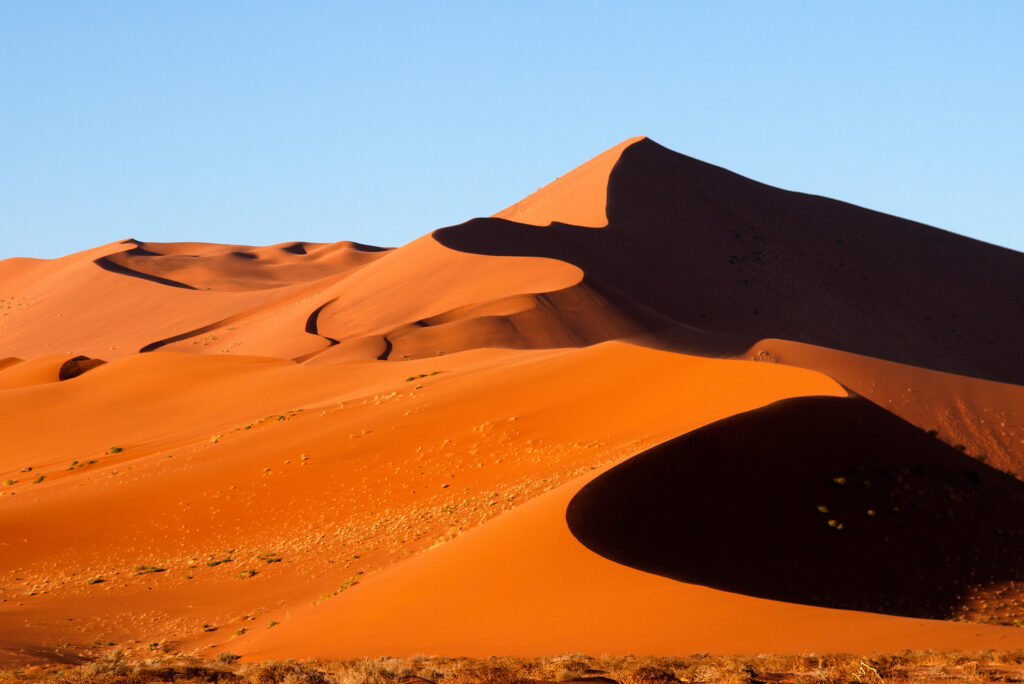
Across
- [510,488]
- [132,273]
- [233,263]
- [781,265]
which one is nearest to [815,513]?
[510,488]

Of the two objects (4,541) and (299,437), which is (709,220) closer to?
(299,437)

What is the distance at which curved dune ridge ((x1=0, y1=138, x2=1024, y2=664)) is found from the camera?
42.2 ft

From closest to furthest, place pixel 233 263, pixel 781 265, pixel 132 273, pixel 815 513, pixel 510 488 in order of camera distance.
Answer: pixel 815 513
pixel 510 488
pixel 781 265
pixel 132 273
pixel 233 263

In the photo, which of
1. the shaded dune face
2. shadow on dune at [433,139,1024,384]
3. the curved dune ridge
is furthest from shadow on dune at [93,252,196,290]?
shadow on dune at [433,139,1024,384]

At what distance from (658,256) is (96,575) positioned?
38.5m

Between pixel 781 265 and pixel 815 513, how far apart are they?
4323cm

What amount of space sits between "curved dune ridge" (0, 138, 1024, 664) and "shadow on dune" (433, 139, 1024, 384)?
105cm

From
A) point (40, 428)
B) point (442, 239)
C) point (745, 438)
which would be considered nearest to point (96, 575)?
point (745, 438)

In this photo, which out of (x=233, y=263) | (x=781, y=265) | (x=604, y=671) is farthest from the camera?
(x=233, y=263)

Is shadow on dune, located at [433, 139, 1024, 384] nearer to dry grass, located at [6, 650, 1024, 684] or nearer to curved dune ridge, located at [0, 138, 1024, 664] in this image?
curved dune ridge, located at [0, 138, 1024, 664]

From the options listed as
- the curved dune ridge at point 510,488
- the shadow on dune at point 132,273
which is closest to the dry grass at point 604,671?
the curved dune ridge at point 510,488

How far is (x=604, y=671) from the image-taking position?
367 inches

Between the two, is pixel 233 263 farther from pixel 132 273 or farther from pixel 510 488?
pixel 510 488

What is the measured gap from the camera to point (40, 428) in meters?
33.7
